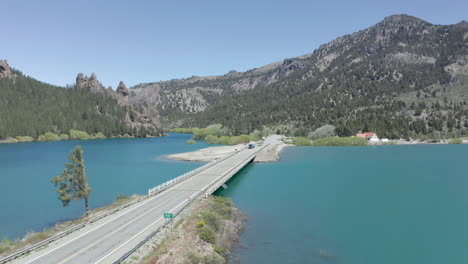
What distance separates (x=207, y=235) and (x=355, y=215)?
22.0 m

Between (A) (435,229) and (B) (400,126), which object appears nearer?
(A) (435,229)

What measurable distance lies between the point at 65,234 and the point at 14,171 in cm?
6617

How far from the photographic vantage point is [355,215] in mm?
40125

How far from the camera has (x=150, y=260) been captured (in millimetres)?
23109

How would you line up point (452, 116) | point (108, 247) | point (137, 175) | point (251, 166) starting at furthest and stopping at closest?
point (452, 116), point (251, 166), point (137, 175), point (108, 247)

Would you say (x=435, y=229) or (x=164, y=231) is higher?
(x=164, y=231)

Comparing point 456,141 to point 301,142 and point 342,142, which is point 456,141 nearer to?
point 342,142

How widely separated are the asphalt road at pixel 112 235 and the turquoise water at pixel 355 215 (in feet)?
31.4

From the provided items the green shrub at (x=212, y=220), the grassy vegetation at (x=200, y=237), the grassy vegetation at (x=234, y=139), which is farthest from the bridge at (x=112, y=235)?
the grassy vegetation at (x=234, y=139)

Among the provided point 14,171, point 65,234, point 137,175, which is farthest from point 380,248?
point 14,171

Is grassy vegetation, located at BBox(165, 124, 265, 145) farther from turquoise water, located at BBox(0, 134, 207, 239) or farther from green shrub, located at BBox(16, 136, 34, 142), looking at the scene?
green shrub, located at BBox(16, 136, 34, 142)

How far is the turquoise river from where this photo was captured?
29.6m

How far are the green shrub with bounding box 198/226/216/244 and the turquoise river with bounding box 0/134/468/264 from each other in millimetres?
2903

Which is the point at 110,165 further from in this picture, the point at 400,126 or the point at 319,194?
the point at 400,126
